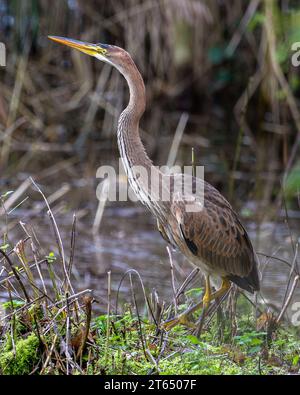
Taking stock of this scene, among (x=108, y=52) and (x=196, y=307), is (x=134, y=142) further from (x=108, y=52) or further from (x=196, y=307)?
(x=196, y=307)

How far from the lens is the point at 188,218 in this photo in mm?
5691

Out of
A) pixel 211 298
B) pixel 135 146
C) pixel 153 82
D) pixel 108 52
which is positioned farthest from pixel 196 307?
pixel 153 82

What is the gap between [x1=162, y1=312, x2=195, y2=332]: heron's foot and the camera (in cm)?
514

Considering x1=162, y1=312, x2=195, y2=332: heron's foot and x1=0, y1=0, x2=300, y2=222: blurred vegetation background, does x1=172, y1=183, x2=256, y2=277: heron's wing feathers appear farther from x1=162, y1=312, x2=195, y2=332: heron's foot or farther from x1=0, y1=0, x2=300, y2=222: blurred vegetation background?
x1=0, y1=0, x2=300, y2=222: blurred vegetation background

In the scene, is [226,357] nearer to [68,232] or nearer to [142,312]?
[142,312]

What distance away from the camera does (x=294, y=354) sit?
15.9ft

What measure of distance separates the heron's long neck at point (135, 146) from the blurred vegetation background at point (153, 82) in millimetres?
4161

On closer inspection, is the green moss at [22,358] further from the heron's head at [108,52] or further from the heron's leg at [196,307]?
the heron's head at [108,52]

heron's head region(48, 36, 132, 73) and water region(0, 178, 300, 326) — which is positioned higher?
heron's head region(48, 36, 132, 73)

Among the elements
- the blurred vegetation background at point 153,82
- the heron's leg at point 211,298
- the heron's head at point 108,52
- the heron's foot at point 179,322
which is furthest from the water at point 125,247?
the heron's head at point 108,52

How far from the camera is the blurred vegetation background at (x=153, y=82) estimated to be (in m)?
10.2

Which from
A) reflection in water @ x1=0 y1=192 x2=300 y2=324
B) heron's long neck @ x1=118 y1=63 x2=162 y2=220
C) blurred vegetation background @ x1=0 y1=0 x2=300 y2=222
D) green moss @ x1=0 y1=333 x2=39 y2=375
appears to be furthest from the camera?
blurred vegetation background @ x1=0 y1=0 x2=300 y2=222

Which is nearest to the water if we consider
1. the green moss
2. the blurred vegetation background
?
the blurred vegetation background
